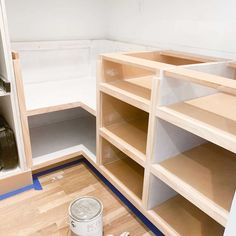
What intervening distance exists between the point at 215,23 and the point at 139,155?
0.81 m

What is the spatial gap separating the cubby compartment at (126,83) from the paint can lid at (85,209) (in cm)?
50

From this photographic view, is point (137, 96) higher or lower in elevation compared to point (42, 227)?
higher

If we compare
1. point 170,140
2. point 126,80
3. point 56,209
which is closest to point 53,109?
point 126,80

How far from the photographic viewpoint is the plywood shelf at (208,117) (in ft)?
2.36

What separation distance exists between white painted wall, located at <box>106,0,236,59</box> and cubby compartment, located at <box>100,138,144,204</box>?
2.56ft

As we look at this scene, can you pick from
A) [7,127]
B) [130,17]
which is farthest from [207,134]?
[130,17]

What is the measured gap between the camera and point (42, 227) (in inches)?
46.8

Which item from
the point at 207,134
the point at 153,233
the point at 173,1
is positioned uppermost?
the point at 173,1

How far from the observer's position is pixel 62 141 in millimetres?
1704

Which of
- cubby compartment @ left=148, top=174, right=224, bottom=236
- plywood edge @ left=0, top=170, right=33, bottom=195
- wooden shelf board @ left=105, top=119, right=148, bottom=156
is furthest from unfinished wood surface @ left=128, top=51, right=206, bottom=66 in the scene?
plywood edge @ left=0, top=170, right=33, bottom=195

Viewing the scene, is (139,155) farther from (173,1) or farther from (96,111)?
(173,1)

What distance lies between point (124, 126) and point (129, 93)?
0.31 m

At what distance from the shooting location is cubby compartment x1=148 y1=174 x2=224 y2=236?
1.03m

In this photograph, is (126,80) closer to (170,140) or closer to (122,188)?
(170,140)
